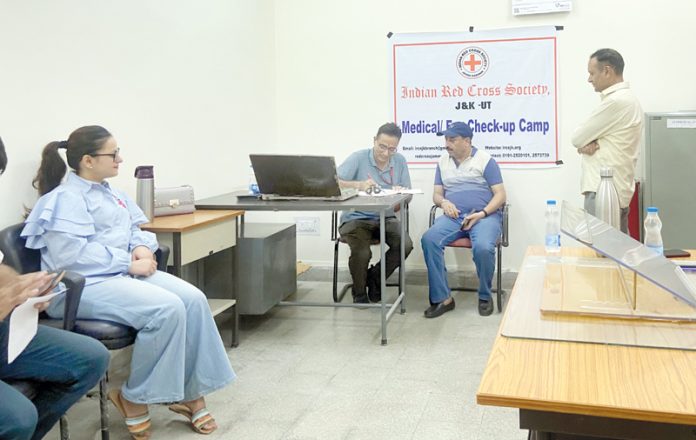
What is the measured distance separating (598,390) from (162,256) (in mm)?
2077

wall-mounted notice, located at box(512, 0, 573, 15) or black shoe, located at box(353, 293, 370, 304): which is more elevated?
wall-mounted notice, located at box(512, 0, 573, 15)

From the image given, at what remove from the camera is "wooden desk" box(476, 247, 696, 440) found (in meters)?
1.10

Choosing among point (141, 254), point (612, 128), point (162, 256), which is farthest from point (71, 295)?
point (612, 128)

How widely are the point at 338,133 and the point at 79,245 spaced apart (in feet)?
9.59

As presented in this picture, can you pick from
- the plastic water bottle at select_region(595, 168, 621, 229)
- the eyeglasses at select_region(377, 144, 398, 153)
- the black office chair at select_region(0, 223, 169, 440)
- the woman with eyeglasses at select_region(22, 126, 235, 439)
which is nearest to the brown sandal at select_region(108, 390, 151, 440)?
the woman with eyeglasses at select_region(22, 126, 235, 439)

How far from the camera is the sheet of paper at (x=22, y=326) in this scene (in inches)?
70.7

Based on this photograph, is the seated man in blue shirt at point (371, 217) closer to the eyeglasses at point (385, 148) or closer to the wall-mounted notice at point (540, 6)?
the eyeglasses at point (385, 148)

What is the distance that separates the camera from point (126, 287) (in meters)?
2.51

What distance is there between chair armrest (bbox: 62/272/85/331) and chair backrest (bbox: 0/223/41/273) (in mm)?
268

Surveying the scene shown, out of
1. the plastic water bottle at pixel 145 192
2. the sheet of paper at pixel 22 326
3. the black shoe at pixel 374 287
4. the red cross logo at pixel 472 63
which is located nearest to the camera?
the sheet of paper at pixel 22 326

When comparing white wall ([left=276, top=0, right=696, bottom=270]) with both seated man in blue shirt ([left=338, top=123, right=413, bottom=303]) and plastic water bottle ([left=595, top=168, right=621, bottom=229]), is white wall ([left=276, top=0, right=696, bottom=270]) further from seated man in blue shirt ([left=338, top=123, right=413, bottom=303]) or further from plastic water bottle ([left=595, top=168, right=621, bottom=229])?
plastic water bottle ([left=595, top=168, right=621, bottom=229])

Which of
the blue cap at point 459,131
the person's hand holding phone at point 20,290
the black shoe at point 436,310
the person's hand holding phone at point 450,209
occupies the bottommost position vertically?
the black shoe at point 436,310

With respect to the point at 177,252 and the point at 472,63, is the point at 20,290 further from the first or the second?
the point at 472,63

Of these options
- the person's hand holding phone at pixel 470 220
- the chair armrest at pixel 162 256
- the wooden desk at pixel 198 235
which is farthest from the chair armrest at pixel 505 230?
the chair armrest at pixel 162 256
